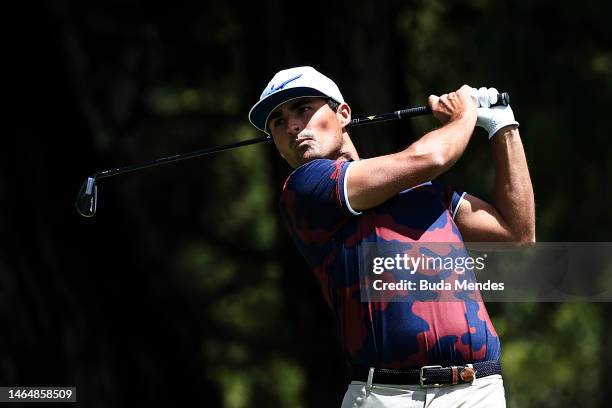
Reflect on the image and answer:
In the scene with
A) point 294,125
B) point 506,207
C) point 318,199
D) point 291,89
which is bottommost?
point 506,207

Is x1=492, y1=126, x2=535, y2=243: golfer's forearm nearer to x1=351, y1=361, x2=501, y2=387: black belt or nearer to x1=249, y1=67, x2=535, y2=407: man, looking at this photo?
x1=249, y1=67, x2=535, y2=407: man

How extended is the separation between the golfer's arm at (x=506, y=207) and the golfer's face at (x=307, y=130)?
49cm

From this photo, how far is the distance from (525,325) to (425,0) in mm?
3411

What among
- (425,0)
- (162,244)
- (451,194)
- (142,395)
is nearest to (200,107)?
(162,244)

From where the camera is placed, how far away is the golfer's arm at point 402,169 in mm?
3863

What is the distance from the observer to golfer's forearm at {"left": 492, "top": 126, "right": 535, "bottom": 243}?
4.21 meters

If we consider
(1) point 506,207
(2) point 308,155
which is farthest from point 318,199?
(1) point 506,207

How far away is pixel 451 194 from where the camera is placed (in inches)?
167

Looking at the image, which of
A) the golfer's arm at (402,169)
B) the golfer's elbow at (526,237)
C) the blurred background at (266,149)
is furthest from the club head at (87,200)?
the blurred background at (266,149)

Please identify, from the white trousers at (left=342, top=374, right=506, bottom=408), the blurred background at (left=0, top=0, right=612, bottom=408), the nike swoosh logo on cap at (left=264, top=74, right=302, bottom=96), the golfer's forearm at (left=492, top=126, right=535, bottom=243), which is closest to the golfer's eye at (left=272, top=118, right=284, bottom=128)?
the nike swoosh logo on cap at (left=264, top=74, right=302, bottom=96)

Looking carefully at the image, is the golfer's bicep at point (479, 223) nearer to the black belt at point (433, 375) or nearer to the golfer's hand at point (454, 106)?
the golfer's hand at point (454, 106)

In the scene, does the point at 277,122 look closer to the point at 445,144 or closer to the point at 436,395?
the point at 445,144

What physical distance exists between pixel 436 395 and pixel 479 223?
68 cm

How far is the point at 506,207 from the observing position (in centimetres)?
424
